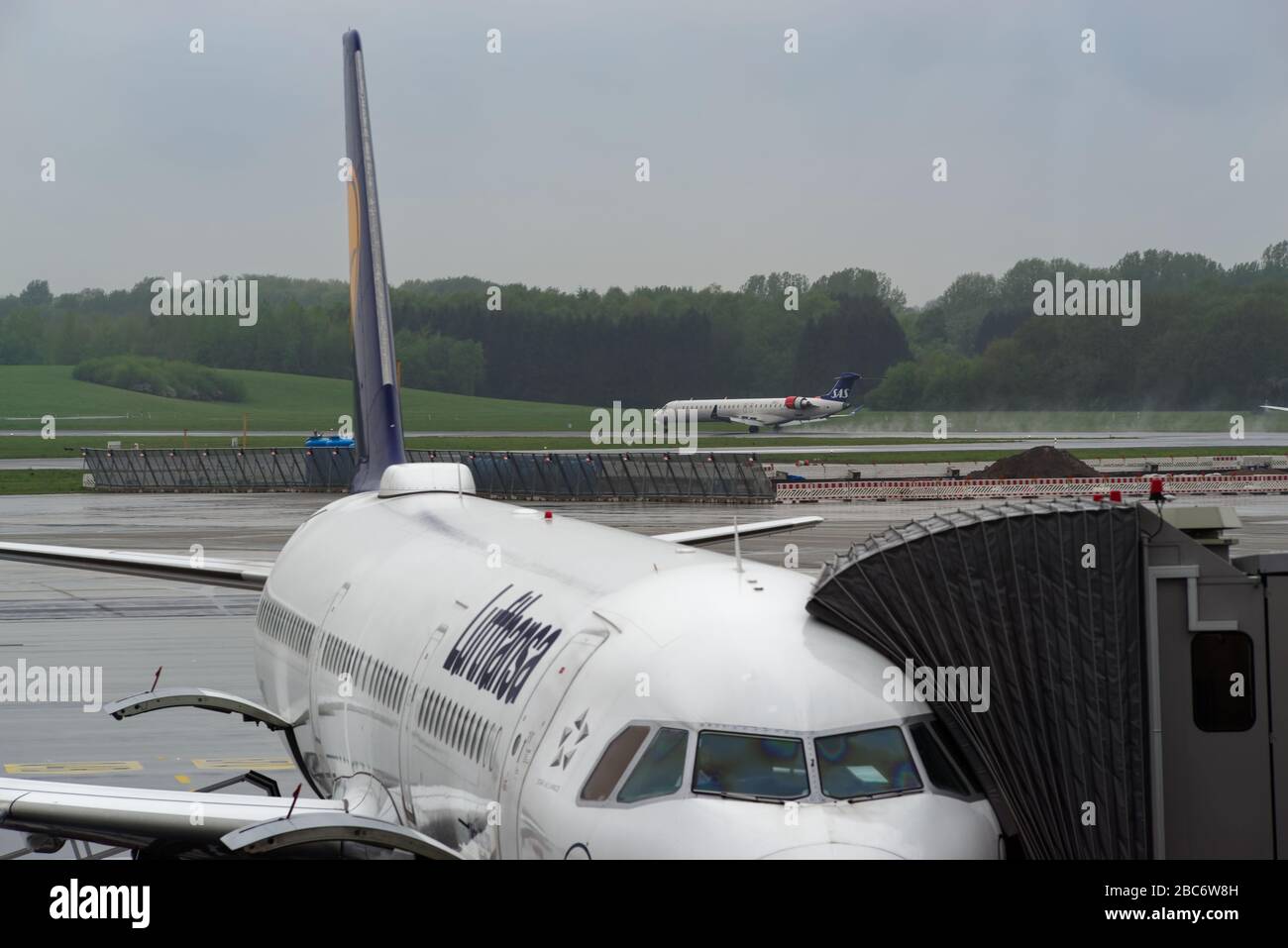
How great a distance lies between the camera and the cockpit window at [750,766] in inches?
320

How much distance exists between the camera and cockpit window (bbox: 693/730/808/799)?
8.12 m

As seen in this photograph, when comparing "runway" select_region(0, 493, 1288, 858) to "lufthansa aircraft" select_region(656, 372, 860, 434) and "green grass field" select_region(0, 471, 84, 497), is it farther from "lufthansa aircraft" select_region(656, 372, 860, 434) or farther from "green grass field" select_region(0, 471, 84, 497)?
"lufthansa aircraft" select_region(656, 372, 860, 434)

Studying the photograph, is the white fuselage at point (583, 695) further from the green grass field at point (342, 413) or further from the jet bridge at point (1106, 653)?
the green grass field at point (342, 413)

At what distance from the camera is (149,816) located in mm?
11500

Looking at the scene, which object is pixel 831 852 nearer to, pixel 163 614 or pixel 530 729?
pixel 530 729

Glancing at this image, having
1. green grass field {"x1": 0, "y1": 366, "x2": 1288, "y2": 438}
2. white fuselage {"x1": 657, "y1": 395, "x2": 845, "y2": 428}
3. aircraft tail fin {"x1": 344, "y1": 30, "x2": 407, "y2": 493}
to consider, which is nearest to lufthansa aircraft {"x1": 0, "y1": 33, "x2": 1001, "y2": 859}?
aircraft tail fin {"x1": 344, "y1": 30, "x2": 407, "y2": 493}

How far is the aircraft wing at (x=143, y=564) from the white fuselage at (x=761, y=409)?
318ft

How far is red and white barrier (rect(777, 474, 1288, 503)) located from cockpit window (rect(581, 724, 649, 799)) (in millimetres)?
54247

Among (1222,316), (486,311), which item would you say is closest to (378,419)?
(1222,316)

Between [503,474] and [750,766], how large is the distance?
63.3 meters

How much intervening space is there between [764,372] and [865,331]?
8413 millimetres

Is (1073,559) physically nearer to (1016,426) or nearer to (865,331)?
(1016,426)

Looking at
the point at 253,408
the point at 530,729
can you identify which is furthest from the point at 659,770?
the point at 253,408

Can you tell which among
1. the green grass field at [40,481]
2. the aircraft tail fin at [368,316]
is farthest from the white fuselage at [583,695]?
the green grass field at [40,481]
